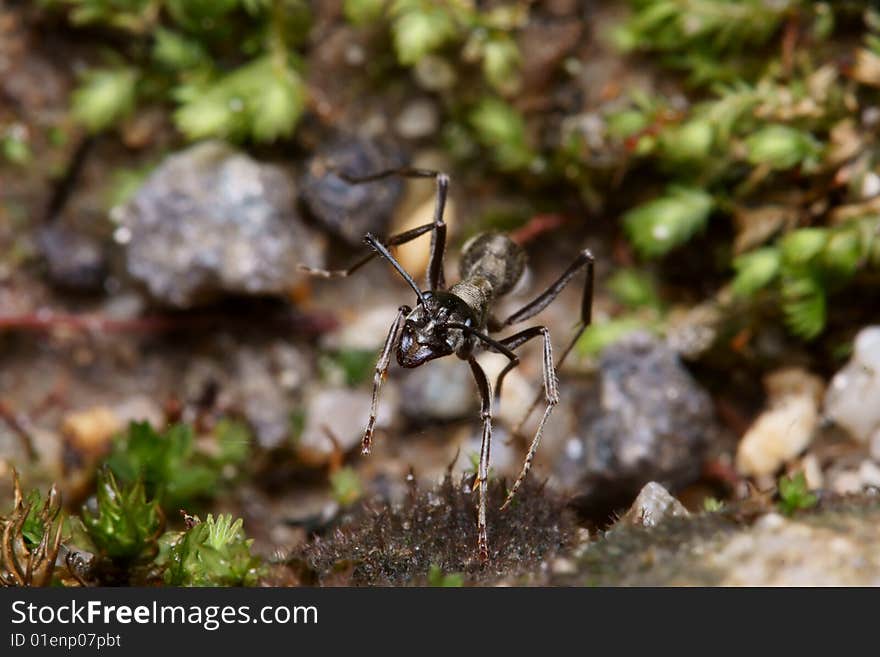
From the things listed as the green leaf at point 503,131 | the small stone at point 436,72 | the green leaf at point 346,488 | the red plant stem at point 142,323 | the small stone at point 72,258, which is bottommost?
→ the green leaf at point 346,488

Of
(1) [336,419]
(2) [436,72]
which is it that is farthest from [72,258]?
(2) [436,72]

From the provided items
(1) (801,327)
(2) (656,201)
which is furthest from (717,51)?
(1) (801,327)

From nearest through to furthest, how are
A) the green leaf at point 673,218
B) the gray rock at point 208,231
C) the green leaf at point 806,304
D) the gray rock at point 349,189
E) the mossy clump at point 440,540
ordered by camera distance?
the mossy clump at point 440,540, the green leaf at point 806,304, the green leaf at point 673,218, the gray rock at point 208,231, the gray rock at point 349,189

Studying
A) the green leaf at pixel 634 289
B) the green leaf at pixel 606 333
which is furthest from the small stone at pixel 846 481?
the green leaf at pixel 634 289

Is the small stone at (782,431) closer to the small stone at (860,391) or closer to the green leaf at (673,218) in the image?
the small stone at (860,391)

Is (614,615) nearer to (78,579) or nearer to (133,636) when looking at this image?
(133,636)

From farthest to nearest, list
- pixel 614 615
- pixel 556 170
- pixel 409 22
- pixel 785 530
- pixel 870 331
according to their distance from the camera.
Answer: pixel 556 170 → pixel 409 22 → pixel 870 331 → pixel 785 530 → pixel 614 615

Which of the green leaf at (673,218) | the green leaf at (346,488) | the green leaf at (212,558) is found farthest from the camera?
the green leaf at (673,218)
